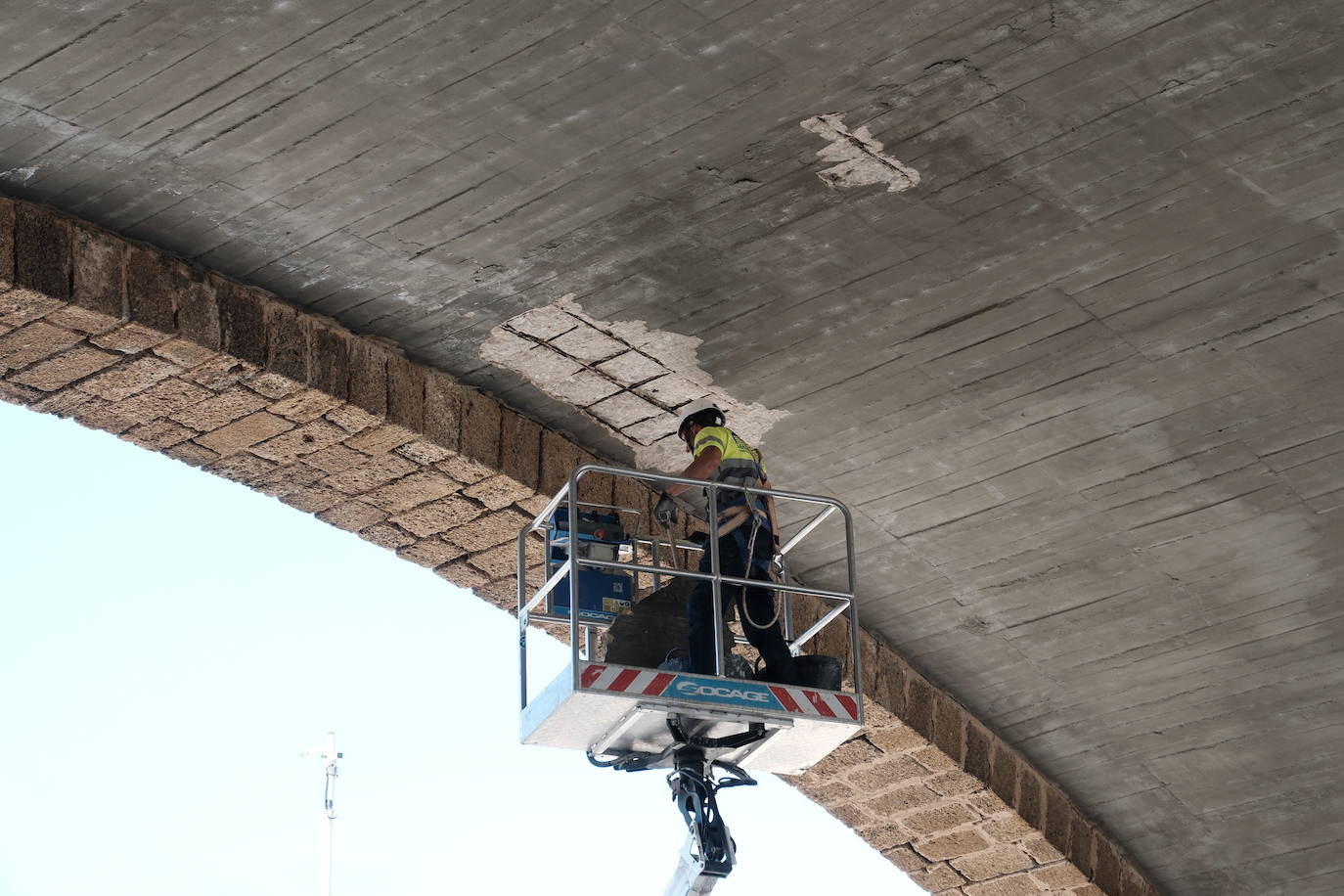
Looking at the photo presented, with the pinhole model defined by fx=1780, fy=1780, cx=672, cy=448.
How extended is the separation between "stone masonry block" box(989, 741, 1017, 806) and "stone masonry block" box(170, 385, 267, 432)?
13.9 feet

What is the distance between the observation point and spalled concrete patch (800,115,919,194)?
6332 millimetres

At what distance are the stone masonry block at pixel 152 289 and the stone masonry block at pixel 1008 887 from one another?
5304 mm

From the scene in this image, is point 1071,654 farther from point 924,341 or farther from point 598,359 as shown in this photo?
point 598,359

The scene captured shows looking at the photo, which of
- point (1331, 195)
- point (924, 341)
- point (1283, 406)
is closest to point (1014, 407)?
point (924, 341)

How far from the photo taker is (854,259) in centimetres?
689

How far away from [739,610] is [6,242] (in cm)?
296

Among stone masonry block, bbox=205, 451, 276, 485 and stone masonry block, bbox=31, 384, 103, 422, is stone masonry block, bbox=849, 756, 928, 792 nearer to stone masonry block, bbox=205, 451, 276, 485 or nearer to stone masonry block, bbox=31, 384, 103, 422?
stone masonry block, bbox=205, 451, 276, 485

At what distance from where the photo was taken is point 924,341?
7227mm

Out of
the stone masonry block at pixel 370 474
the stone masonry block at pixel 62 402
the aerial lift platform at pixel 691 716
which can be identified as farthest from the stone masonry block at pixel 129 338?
the aerial lift platform at pixel 691 716

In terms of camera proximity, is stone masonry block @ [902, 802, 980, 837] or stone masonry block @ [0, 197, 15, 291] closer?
stone masonry block @ [0, 197, 15, 291]

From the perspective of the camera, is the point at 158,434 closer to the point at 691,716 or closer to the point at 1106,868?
the point at 691,716

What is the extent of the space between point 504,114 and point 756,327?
1.54 meters

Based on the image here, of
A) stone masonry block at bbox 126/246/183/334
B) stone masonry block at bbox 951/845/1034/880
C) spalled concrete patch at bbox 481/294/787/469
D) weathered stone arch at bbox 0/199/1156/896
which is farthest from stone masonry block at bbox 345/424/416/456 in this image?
stone masonry block at bbox 951/845/1034/880

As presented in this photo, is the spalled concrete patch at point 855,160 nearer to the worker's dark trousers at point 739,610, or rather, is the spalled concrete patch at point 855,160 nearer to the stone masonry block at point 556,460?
the worker's dark trousers at point 739,610
